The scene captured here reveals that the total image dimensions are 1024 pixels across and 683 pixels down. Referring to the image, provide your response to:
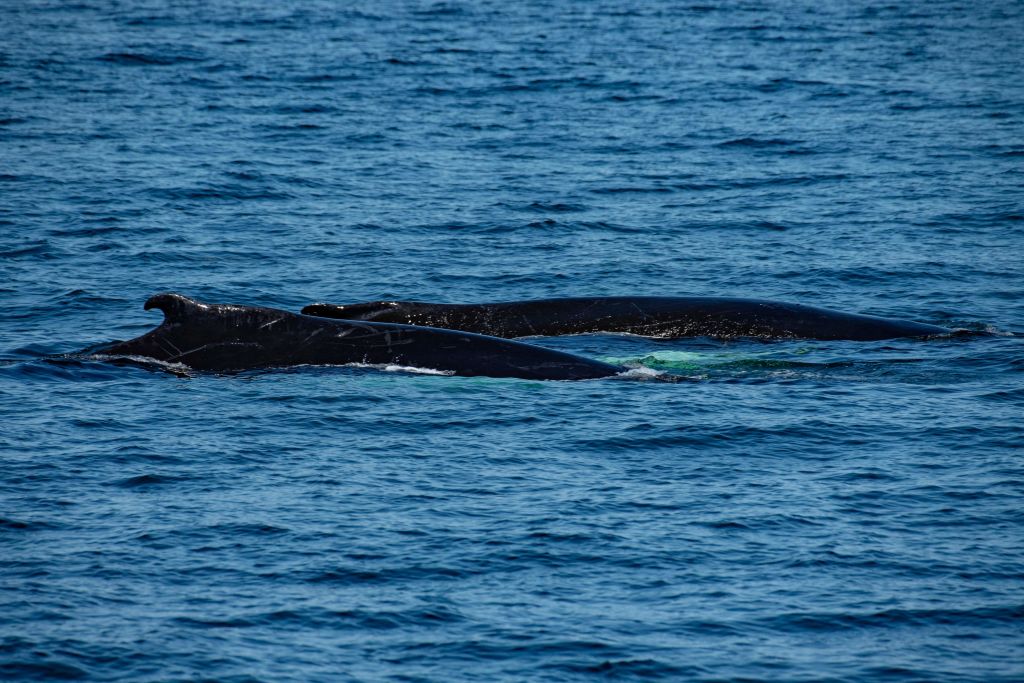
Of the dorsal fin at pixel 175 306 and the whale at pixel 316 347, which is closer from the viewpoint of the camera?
the dorsal fin at pixel 175 306

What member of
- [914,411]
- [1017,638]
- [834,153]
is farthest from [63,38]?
[1017,638]

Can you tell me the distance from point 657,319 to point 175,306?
6252 millimetres

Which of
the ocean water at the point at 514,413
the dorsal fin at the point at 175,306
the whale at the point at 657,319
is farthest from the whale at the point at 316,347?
the whale at the point at 657,319

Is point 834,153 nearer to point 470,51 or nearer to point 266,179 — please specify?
point 266,179

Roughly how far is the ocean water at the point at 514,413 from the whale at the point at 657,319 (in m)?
0.35

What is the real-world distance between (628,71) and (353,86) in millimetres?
→ 8210

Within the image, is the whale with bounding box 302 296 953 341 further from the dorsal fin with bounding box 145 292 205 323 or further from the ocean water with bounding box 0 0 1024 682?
the dorsal fin with bounding box 145 292 205 323

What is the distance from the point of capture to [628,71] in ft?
144

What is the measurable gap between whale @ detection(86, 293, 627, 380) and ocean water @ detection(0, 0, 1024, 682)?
0.85ft

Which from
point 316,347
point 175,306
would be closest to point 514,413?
point 316,347

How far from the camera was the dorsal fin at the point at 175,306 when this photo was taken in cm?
1683

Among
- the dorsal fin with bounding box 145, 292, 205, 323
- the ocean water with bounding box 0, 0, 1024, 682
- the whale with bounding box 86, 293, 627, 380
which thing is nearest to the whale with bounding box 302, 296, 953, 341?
the ocean water with bounding box 0, 0, 1024, 682

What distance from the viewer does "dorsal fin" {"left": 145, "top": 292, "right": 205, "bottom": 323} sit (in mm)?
16828

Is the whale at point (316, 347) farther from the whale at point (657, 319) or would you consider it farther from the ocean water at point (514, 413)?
the whale at point (657, 319)
